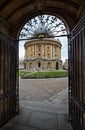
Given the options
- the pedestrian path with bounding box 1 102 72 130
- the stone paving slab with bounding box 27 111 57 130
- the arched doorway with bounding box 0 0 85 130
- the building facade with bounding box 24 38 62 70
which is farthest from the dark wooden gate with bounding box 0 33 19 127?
the building facade with bounding box 24 38 62 70

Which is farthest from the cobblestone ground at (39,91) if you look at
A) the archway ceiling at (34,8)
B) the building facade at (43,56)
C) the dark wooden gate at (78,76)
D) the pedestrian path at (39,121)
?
the building facade at (43,56)

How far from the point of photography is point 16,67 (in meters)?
4.70

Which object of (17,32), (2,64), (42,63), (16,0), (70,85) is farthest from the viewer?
(42,63)

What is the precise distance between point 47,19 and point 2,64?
2.38m

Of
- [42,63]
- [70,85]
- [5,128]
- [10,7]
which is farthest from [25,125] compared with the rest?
[42,63]

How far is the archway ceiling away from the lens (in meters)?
3.75

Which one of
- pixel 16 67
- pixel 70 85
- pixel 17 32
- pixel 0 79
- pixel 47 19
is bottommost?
pixel 70 85

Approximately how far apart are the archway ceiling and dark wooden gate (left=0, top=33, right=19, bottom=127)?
2.61ft

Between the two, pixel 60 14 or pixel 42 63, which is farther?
pixel 42 63

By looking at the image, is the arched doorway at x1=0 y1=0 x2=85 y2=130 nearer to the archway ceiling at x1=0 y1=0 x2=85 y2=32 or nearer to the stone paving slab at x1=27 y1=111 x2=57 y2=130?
the archway ceiling at x1=0 y1=0 x2=85 y2=32

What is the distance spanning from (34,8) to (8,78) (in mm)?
2569

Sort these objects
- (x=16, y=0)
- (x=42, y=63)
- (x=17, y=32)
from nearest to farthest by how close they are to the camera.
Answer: (x=16, y=0) < (x=17, y=32) < (x=42, y=63)

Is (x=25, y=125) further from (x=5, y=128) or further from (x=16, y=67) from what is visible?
(x=16, y=67)

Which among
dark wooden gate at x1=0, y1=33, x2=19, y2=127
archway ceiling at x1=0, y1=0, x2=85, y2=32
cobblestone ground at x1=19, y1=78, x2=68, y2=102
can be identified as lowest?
cobblestone ground at x1=19, y1=78, x2=68, y2=102
